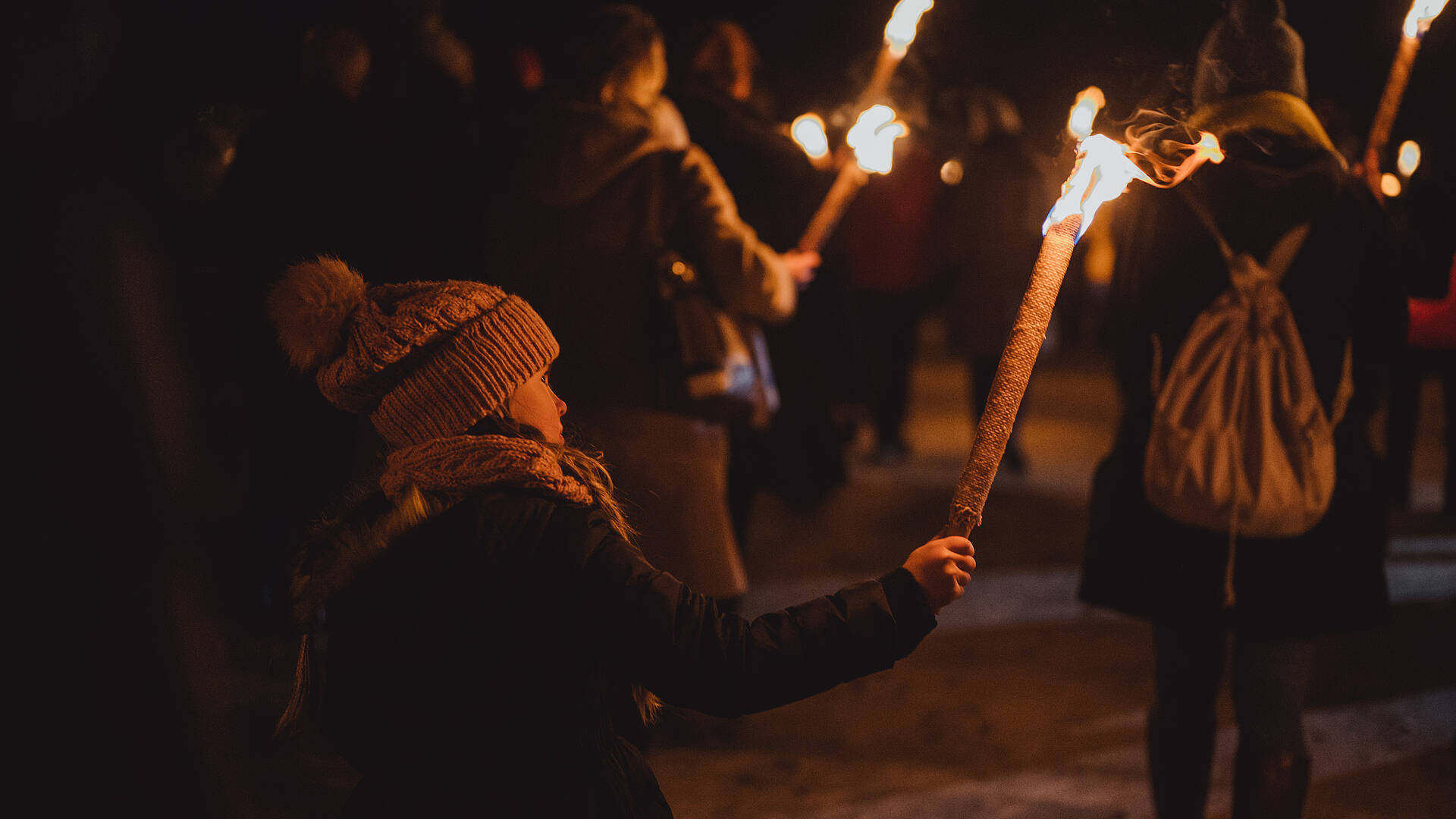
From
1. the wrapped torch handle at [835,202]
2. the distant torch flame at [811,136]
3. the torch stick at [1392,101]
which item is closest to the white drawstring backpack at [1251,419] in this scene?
the torch stick at [1392,101]

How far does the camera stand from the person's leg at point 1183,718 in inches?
102

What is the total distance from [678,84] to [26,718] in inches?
111

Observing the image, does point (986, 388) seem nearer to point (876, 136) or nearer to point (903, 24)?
point (876, 136)

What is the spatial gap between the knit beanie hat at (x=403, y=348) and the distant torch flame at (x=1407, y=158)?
322cm

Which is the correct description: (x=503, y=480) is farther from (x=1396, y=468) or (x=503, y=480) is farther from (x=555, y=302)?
(x=1396, y=468)

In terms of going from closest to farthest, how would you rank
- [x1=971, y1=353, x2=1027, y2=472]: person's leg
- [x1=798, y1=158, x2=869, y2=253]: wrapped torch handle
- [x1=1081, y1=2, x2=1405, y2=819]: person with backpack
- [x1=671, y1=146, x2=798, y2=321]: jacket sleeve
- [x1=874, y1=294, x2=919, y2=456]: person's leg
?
1. [x1=1081, y1=2, x2=1405, y2=819]: person with backpack
2. [x1=671, y1=146, x2=798, y2=321]: jacket sleeve
3. [x1=798, y1=158, x2=869, y2=253]: wrapped torch handle
4. [x1=971, y1=353, x2=1027, y2=472]: person's leg
5. [x1=874, y1=294, x2=919, y2=456]: person's leg

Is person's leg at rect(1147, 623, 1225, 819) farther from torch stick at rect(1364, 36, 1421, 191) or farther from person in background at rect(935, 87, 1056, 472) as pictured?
person in background at rect(935, 87, 1056, 472)

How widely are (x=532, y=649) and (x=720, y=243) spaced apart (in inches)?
62.9

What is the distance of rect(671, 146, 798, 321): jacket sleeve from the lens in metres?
2.85

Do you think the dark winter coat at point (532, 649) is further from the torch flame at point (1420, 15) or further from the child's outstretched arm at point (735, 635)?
the torch flame at point (1420, 15)

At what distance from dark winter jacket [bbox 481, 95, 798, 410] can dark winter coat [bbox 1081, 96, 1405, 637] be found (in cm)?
111

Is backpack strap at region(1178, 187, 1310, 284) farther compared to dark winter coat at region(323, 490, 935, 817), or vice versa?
backpack strap at region(1178, 187, 1310, 284)

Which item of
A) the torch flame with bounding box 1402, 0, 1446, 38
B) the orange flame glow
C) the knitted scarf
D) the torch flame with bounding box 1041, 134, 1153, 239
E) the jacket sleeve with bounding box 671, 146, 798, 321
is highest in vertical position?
the torch flame with bounding box 1402, 0, 1446, 38

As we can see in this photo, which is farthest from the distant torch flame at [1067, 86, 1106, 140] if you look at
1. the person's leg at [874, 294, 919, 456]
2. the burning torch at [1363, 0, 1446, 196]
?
the person's leg at [874, 294, 919, 456]
